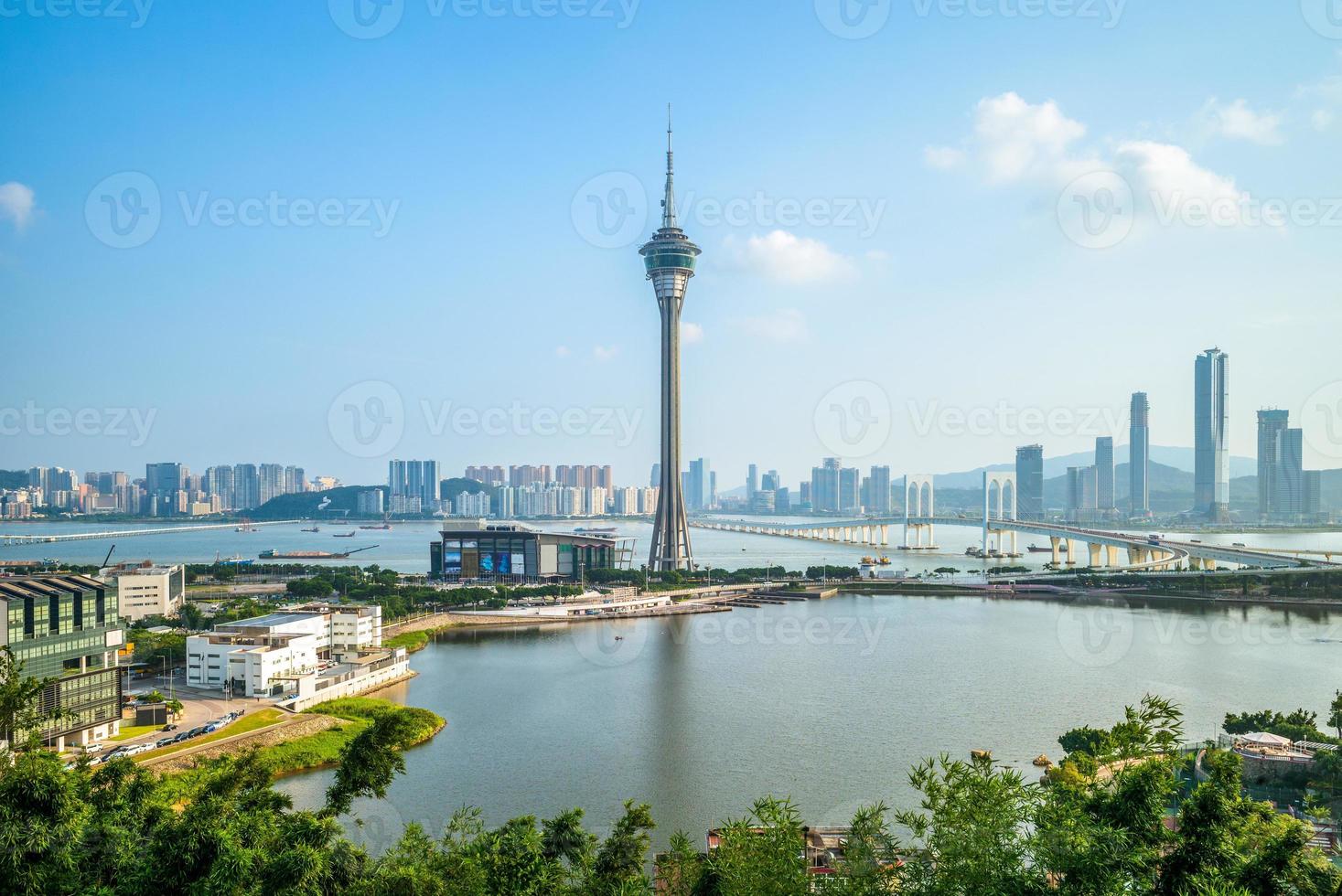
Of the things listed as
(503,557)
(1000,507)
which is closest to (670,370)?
(503,557)

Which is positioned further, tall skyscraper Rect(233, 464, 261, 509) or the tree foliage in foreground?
tall skyscraper Rect(233, 464, 261, 509)

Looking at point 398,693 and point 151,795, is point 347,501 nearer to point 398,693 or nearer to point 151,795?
point 398,693

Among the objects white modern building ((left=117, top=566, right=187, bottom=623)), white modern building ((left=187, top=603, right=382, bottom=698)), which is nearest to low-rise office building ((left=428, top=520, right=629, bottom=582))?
white modern building ((left=117, top=566, right=187, bottom=623))

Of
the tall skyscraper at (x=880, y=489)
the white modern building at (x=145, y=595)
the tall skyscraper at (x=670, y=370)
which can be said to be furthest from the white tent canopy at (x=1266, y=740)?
the tall skyscraper at (x=880, y=489)

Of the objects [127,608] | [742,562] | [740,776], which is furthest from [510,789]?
[742,562]

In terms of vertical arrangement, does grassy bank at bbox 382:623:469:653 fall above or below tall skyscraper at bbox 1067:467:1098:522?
below

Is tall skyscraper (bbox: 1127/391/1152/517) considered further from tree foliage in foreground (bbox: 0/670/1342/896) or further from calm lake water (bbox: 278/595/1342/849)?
tree foliage in foreground (bbox: 0/670/1342/896)
